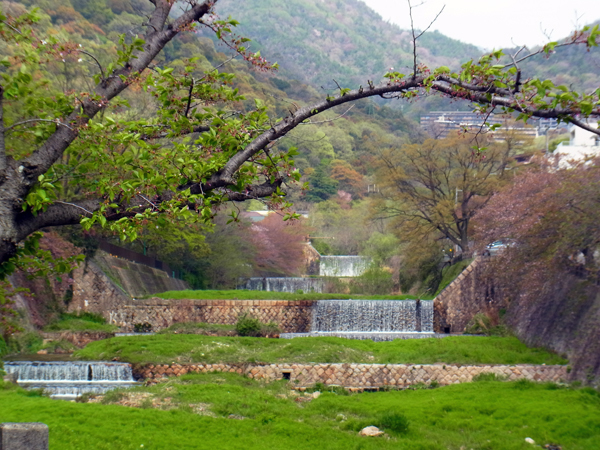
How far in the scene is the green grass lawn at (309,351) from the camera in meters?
14.0

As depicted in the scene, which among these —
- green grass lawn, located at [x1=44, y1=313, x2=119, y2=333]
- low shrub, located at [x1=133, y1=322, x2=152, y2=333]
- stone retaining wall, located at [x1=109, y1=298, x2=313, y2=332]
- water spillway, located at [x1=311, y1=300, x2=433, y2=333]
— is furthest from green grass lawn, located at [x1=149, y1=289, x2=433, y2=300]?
green grass lawn, located at [x1=44, y1=313, x2=119, y2=333]

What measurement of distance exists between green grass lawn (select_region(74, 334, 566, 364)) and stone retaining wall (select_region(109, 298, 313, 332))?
7223 millimetres

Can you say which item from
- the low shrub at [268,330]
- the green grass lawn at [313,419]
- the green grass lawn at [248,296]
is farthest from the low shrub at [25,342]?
the green grass lawn at [248,296]

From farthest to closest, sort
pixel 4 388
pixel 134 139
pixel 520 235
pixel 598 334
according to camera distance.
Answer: pixel 520 235 < pixel 598 334 < pixel 4 388 < pixel 134 139

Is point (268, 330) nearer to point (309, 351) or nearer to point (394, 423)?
point (309, 351)

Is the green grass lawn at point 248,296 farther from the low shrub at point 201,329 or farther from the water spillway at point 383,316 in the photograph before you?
the low shrub at point 201,329

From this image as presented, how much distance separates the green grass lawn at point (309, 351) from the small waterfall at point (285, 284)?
18.5 meters

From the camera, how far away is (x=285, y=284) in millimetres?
36281

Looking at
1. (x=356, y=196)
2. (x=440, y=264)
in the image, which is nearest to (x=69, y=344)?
(x=440, y=264)

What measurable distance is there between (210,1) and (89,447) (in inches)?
178

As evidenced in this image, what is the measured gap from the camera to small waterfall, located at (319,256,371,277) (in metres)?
39.7

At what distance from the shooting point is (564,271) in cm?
1495

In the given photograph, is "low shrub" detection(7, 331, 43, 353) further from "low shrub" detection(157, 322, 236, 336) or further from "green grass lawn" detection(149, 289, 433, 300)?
"green grass lawn" detection(149, 289, 433, 300)

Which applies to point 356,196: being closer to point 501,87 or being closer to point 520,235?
point 520,235
